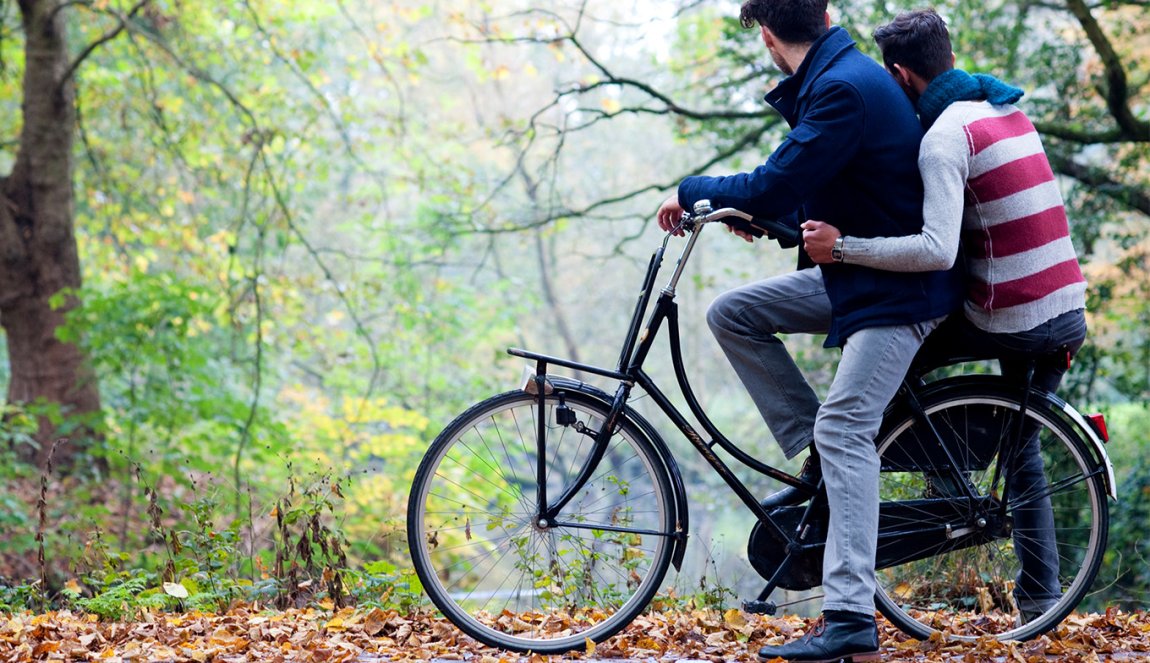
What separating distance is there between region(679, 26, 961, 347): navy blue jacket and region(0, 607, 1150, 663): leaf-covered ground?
3.94 ft

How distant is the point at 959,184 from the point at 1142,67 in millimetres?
8408

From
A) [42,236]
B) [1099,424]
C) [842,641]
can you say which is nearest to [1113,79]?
[1099,424]

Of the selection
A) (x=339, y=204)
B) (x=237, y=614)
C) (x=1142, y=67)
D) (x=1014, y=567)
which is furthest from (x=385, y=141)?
(x=1014, y=567)

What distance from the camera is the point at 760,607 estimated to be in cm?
331

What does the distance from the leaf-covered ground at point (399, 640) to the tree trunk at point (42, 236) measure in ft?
19.2

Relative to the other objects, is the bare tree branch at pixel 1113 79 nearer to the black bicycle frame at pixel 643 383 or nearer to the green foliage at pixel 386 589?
the black bicycle frame at pixel 643 383

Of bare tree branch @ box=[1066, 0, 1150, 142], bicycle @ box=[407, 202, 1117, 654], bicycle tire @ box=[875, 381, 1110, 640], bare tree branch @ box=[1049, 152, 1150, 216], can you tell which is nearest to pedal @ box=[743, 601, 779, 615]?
bicycle @ box=[407, 202, 1117, 654]

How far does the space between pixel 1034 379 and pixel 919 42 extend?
3.92 feet

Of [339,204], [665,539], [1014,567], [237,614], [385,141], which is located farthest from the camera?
[339,204]

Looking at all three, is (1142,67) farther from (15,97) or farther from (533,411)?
(15,97)

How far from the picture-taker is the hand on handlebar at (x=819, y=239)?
319 cm

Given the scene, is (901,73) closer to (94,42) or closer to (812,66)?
(812,66)

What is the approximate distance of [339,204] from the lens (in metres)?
21.2

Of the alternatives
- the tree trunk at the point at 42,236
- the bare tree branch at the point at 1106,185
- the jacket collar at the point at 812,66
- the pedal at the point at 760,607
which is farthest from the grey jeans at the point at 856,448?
the tree trunk at the point at 42,236
